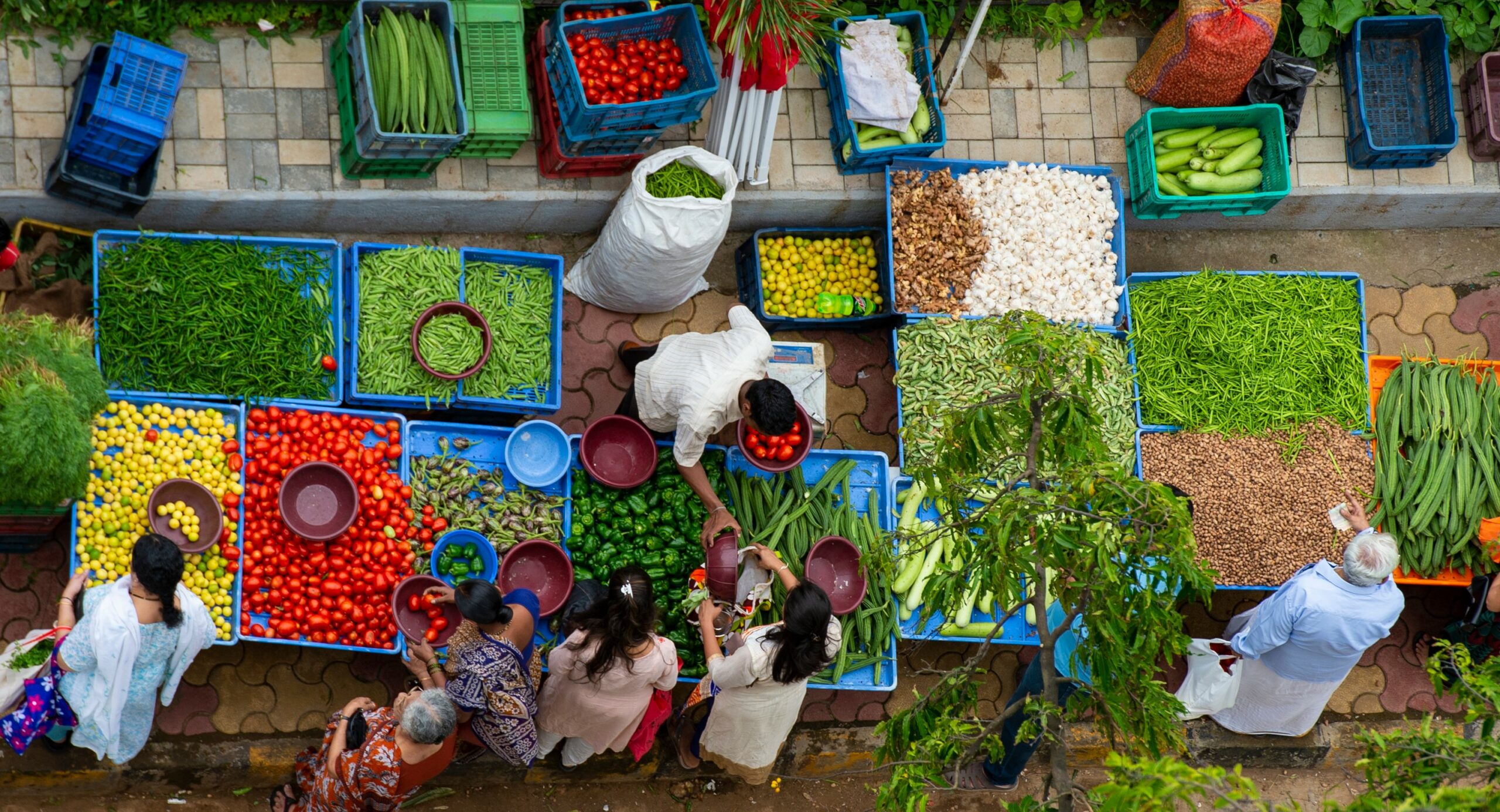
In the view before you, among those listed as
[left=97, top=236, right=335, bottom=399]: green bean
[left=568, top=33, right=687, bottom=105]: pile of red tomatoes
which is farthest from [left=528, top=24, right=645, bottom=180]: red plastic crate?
[left=97, top=236, right=335, bottom=399]: green bean

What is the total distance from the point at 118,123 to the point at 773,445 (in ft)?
10.3

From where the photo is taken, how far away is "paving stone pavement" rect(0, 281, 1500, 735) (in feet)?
18.7

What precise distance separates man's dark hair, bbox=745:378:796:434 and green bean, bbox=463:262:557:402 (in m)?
1.40

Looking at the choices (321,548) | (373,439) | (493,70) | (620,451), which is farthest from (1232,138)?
(321,548)

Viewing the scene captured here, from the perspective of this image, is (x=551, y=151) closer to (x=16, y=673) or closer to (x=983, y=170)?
(x=983, y=170)

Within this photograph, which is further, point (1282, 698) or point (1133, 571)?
point (1282, 698)

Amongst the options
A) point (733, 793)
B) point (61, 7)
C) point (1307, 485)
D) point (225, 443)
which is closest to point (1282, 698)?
point (1307, 485)

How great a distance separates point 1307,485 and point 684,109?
370cm

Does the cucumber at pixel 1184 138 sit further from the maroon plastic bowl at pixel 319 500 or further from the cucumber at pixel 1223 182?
the maroon plastic bowl at pixel 319 500

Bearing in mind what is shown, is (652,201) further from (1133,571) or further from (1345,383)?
(1345,383)

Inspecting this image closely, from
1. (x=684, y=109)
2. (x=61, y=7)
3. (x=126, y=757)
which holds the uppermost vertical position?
(x=61, y=7)

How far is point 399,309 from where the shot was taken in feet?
19.0

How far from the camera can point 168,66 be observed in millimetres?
5594

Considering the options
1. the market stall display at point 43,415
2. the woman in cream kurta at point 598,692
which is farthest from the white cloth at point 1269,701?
the market stall display at point 43,415
